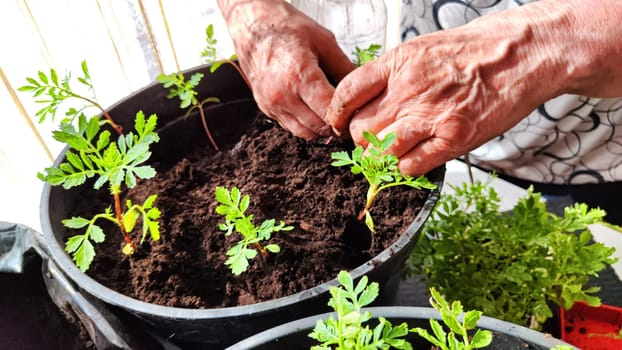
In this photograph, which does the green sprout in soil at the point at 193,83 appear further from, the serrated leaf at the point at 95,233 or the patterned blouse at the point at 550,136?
the patterned blouse at the point at 550,136

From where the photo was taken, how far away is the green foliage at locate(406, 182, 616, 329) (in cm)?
86

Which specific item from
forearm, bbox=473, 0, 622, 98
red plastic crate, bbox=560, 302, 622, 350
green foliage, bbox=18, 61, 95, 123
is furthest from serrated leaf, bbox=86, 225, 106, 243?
red plastic crate, bbox=560, 302, 622, 350

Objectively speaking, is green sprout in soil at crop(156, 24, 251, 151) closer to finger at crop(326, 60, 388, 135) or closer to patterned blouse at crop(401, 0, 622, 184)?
finger at crop(326, 60, 388, 135)

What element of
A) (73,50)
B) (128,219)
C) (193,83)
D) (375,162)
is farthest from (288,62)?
(73,50)

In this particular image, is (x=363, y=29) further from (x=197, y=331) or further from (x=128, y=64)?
(x=197, y=331)

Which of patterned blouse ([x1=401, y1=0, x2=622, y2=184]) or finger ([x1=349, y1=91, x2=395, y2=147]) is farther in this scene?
patterned blouse ([x1=401, y1=0, x2=622, y2=184])

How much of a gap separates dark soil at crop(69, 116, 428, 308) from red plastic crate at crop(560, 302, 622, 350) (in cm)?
40

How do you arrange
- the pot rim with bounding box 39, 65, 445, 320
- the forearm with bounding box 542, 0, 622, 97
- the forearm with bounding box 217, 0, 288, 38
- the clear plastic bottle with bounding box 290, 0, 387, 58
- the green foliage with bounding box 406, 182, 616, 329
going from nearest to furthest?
1. the pot rim with bounding box 39, 65, 445, 320
2. the forearm with bounding box 542, 0, 622, 97
3. the green foliage with bounding box 406, 182, 616, 329
4. the forearm with bounding box 217, 0, 288, 38
5. the clear plastic bottle with bounding box 290, 0, 387, 58

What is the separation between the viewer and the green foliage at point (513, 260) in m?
0.86

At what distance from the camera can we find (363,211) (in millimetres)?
830

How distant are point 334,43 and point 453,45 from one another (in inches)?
10.2

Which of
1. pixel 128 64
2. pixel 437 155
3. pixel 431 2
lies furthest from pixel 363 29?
pixel 437 155

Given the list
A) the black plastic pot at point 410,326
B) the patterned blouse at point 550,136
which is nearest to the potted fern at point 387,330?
the black plastic pot at point 410,326

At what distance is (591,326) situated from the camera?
0.95 metres
